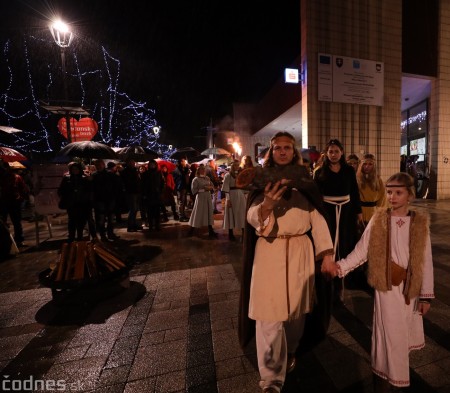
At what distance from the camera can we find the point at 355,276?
4184mm

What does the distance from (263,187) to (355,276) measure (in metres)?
3.00

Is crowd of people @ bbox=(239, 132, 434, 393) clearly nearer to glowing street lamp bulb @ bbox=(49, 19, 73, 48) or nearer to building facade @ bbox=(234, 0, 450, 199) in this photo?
building facade @ bbox=(234, 0, 450, 199)

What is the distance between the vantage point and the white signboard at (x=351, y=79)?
33.9 feet

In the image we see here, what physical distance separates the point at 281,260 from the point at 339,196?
184 centimetres

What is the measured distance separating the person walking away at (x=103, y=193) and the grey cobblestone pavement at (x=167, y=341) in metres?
2.47

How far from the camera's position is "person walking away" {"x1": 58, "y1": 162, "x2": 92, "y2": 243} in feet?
21.2

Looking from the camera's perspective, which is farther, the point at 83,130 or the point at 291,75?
the point at 83,130

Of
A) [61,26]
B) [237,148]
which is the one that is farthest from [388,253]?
[237,148]

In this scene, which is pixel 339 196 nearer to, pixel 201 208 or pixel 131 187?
pixel 201 208

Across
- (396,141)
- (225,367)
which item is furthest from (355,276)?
(396,141)

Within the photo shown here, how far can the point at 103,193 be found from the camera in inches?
286

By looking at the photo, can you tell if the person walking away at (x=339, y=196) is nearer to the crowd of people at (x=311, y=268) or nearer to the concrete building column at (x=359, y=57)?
the crowd of people at (x=311, y=268)

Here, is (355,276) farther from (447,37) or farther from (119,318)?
(447,37)

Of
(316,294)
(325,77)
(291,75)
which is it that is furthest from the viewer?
(291,75)
